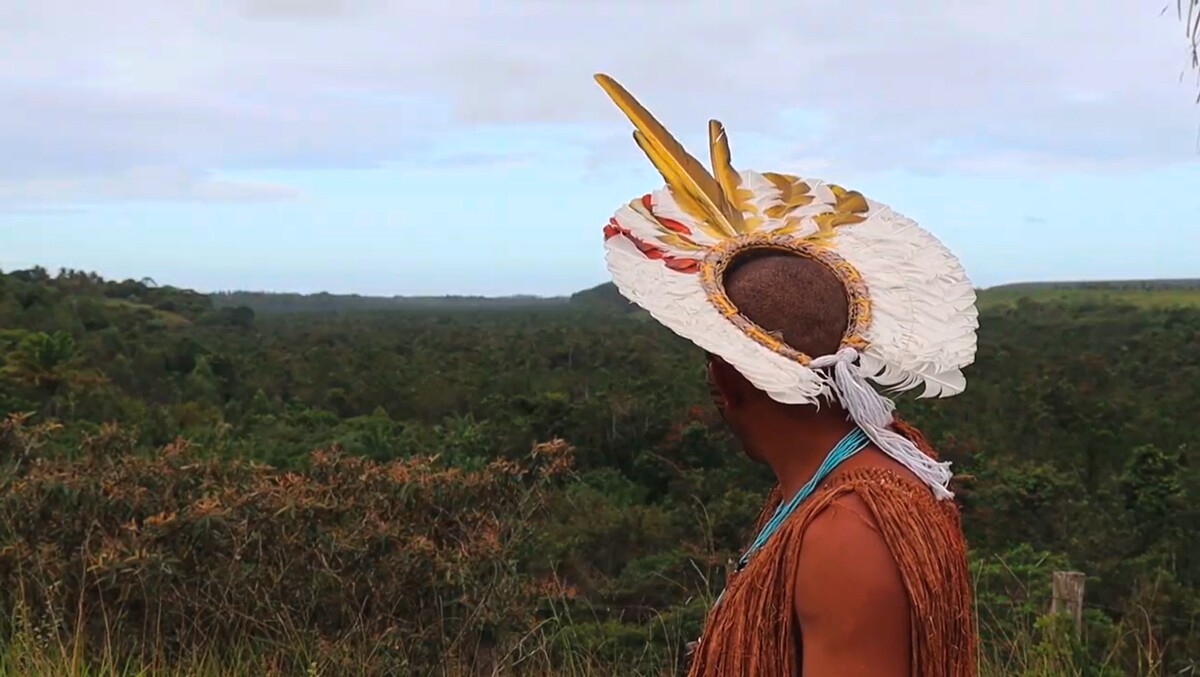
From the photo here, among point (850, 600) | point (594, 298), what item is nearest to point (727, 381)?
point (850, 600)

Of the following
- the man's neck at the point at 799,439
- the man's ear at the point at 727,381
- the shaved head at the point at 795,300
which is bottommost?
the man's neck at the point at 799,439

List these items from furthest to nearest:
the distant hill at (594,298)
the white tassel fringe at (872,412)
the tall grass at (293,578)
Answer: the distant hill at (594,298), the tall grass at (293,578), the white tassel fringe at (872,412)

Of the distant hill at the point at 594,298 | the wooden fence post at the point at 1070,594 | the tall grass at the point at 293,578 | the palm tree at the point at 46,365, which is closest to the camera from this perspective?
the tall grass at the point at 293,578

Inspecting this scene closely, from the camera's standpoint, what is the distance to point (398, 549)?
392cm

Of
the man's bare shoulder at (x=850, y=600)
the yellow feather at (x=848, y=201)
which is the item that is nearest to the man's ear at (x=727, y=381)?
the man's bare shoulder at (x=850, y=600)

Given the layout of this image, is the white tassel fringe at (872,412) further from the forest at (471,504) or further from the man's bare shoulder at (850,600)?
the forest at (471,504)

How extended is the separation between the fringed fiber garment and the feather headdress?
9cm

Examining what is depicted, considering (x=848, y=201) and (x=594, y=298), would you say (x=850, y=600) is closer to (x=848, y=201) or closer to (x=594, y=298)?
(x=848, y=201)

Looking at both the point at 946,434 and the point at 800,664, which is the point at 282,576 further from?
the point at 946,434

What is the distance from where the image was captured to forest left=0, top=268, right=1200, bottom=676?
363 cm

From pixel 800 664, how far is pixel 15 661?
8.54 ft

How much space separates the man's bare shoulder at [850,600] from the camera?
1.30 m

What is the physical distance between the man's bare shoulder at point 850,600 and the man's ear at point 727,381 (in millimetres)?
228

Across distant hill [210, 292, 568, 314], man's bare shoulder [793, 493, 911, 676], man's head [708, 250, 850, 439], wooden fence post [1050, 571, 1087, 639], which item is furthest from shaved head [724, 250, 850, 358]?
distant hill [210, 292, 568, 314]
